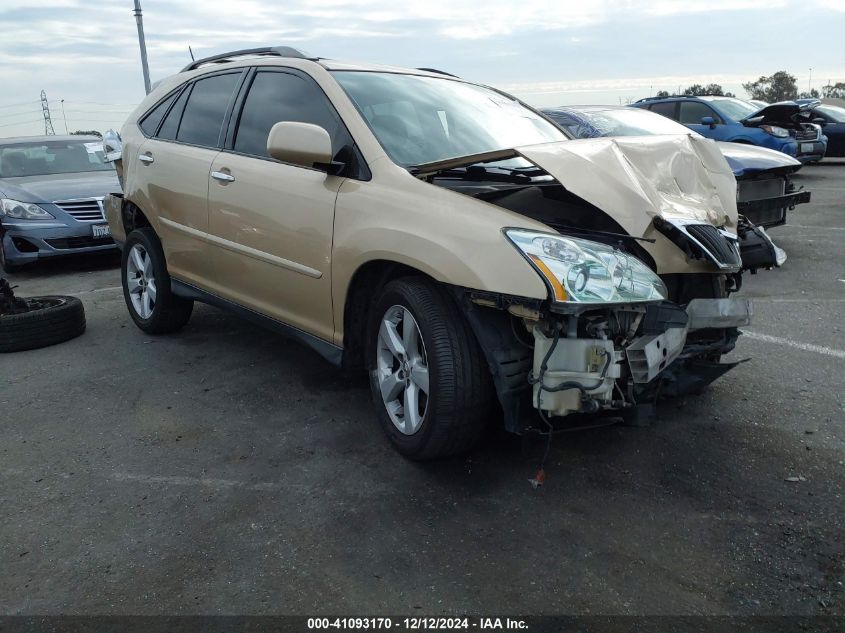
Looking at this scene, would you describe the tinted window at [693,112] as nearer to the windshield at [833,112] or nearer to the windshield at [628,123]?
the windshield at [833,112]

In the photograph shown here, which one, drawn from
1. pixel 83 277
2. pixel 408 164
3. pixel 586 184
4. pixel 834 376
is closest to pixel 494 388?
pixel 586 184

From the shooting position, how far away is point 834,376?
421 centimetres

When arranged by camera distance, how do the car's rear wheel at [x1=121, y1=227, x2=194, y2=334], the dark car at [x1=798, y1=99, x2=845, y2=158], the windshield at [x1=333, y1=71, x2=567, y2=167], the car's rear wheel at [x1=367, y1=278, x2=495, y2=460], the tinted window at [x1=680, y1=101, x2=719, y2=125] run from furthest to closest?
the dark car at [x1=798, y1=99, x2=845, y2=158] < the tinted window at [x1=680, y1=101, x2=719, y2=125] < the car's rear wheel at [x1=121, y1=227, x2=194, y2=334] < the windshield at [x1=333, y1=71, x2=567, y2=167] < the car's rear wheel at [x1=367, y1=278, x2=495, y2=460]

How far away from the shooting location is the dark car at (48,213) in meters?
7.93

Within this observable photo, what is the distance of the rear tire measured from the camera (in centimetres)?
Answer: 520

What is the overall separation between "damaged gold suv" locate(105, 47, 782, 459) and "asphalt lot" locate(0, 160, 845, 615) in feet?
1.17

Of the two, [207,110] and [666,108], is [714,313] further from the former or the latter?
[666,108]

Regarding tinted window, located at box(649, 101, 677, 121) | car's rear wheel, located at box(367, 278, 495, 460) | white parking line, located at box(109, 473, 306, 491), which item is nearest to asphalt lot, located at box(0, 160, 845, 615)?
white parking line, located at box(109, 473, 306, 491)

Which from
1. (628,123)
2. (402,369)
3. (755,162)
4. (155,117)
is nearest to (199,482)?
(402,369)

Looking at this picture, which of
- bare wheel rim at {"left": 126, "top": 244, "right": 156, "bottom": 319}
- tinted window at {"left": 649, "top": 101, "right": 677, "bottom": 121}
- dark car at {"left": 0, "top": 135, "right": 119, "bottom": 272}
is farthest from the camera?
tinted window at {"left": 649, "top": 101, "right": 677, "bottom": 121}

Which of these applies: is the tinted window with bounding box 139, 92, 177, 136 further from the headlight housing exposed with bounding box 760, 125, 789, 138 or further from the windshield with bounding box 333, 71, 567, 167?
the headlight housing exposed with bounding box 760, 125, 789, 138

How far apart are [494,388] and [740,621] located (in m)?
1.19

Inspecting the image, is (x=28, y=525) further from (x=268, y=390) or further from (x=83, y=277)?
(x=83, y=277)

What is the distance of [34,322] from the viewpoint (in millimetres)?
5242
